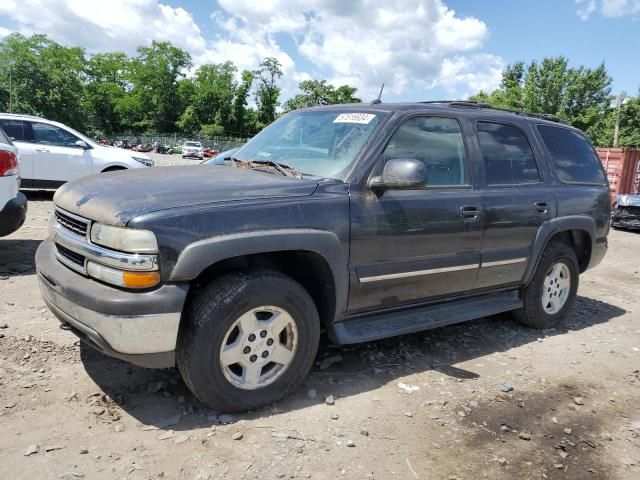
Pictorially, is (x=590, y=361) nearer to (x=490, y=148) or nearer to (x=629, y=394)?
(x=629, y=394)

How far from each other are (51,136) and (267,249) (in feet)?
29.4

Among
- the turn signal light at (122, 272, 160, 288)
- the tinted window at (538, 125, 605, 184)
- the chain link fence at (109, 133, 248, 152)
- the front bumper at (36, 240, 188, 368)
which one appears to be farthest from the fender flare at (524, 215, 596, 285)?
the chain link fence at (109, 133, 248, 152)

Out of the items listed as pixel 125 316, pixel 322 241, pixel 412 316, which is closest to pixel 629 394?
pixel 412 316

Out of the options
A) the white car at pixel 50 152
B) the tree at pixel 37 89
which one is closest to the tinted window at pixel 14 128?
the white car at pixel 50 152

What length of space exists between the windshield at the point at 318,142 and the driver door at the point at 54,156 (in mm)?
7214

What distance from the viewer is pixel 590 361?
4441mm

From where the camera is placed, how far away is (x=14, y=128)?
32.0 ft

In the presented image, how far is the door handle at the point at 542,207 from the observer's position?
4.53 meters

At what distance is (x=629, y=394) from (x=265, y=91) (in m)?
72.2

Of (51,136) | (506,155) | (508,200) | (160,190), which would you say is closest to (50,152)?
(51,136)

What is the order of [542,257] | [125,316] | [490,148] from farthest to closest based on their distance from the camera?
[542,257], [490,148], [125,316]

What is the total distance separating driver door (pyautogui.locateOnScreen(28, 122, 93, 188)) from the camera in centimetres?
997

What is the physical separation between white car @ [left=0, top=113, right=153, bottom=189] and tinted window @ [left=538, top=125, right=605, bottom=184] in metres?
8.60

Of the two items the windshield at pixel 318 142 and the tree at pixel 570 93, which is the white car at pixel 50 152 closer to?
the windshield at pixel 318 142
